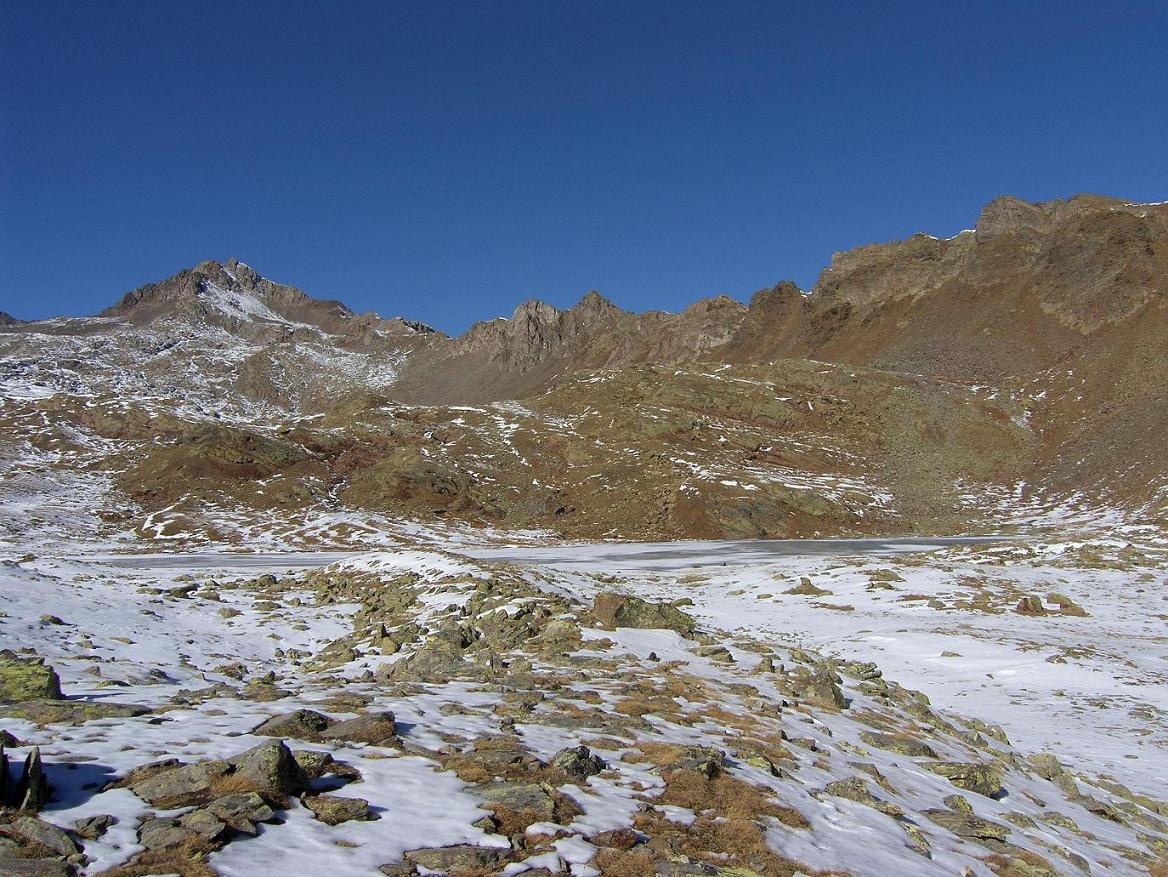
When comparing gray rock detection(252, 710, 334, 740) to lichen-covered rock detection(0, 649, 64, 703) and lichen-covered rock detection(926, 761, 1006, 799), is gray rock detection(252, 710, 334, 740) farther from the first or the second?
lichen-covered rock detection(926, 761, 1006, 799)

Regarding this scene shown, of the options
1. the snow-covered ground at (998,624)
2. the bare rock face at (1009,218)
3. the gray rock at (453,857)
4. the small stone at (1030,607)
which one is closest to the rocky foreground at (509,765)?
the gray rock at (453,857)

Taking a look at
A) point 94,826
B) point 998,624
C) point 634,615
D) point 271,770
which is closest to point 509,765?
point 271,770

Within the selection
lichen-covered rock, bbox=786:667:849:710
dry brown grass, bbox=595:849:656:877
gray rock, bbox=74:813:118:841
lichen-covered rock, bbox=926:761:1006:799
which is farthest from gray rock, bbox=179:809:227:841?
lichen-covered rock, bbox=786:667:849:710

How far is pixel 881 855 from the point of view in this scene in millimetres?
6824

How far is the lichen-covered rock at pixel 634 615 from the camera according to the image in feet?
58.8

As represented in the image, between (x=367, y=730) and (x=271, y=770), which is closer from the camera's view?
(x=271, y=770)

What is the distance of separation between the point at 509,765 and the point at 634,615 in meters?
10.8

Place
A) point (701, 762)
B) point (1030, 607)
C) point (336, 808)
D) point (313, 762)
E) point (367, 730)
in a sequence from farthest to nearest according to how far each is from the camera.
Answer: point (1030, 607)
point (367, 730)
point (701, 762)
point (313, 762)
point (336, 808)

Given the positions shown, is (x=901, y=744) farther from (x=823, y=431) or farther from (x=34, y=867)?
(x=823, y=431)

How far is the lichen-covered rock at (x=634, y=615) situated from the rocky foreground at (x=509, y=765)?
821 millimetres

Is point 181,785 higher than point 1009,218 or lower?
lower

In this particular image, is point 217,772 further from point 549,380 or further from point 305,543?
point 549,380

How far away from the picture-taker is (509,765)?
7.70 metres

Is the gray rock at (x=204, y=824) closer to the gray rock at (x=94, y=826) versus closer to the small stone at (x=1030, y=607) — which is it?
the gray rock at (x=94, y=826)
